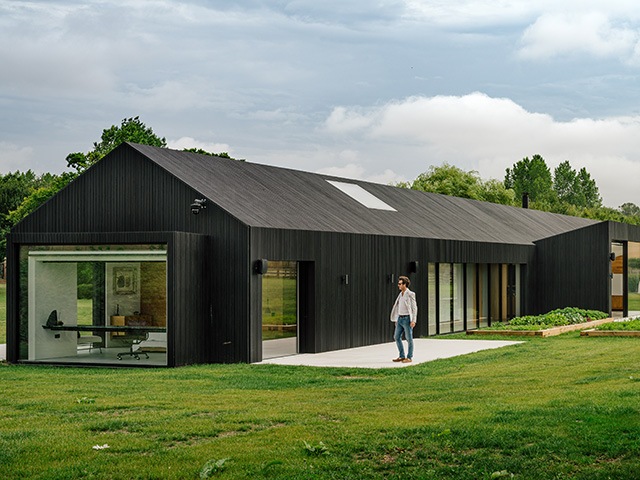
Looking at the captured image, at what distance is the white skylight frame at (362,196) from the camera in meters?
25.9

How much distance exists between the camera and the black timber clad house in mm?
17688

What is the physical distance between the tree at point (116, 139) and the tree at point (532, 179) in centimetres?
6377

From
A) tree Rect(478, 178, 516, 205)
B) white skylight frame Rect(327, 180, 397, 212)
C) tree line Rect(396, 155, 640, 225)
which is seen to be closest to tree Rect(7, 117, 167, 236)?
white skylight frame Rect(327, 180, 397, 212)

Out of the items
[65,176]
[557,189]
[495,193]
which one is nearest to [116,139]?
[65,176]

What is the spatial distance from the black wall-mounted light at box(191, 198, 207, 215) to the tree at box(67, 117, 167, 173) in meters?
35.8

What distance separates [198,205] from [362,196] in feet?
30.0

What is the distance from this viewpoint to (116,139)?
5709cm

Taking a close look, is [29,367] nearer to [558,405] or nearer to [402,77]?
[558,405]

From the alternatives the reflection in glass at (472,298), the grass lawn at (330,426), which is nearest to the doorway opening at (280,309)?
the grass lawn at (330,426)

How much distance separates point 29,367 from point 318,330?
5735mm

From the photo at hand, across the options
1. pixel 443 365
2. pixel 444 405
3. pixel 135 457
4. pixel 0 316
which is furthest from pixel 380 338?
pixel 0 316

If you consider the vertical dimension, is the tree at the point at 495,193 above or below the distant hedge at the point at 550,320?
above

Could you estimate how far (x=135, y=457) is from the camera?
8.36 metres

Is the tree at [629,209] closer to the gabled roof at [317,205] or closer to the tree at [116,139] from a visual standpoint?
the tree at [116,139]
